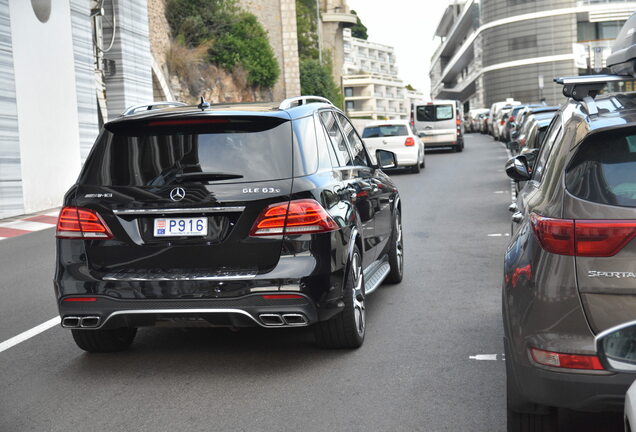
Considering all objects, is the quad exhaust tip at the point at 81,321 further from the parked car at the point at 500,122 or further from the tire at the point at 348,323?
the parked car at the point at 500,122

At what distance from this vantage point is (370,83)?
155 meters

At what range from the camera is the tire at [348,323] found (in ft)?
19.4

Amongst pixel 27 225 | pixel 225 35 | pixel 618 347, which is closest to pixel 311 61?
pixel 225 35

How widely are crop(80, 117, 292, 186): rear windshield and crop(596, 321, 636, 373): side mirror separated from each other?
254 centimetres

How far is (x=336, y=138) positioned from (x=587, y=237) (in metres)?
3.47

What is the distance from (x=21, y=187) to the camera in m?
19.3

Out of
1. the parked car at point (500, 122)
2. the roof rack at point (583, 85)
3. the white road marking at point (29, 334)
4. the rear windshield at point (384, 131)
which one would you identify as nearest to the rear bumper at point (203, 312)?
the white road marking at point (29, 334)

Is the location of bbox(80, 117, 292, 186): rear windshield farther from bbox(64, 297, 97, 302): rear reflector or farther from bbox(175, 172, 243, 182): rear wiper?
bbox(64, 297, 97, 302): rear reflector

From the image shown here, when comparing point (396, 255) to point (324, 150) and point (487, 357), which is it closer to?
point (324, 150)

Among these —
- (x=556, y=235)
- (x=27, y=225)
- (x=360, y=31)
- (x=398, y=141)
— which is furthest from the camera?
(x=360, y=31)

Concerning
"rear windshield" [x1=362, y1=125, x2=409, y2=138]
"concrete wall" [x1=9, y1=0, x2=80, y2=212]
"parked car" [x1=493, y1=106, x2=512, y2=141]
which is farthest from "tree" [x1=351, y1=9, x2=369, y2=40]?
"concrete wall" [x1=9, y1=0, x2=80, y2=212]

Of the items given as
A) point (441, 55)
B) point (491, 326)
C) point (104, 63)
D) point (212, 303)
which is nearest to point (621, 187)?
point (212, 303)

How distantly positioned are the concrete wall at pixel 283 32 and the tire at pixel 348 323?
6113 centimetres

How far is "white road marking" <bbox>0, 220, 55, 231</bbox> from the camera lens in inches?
645
